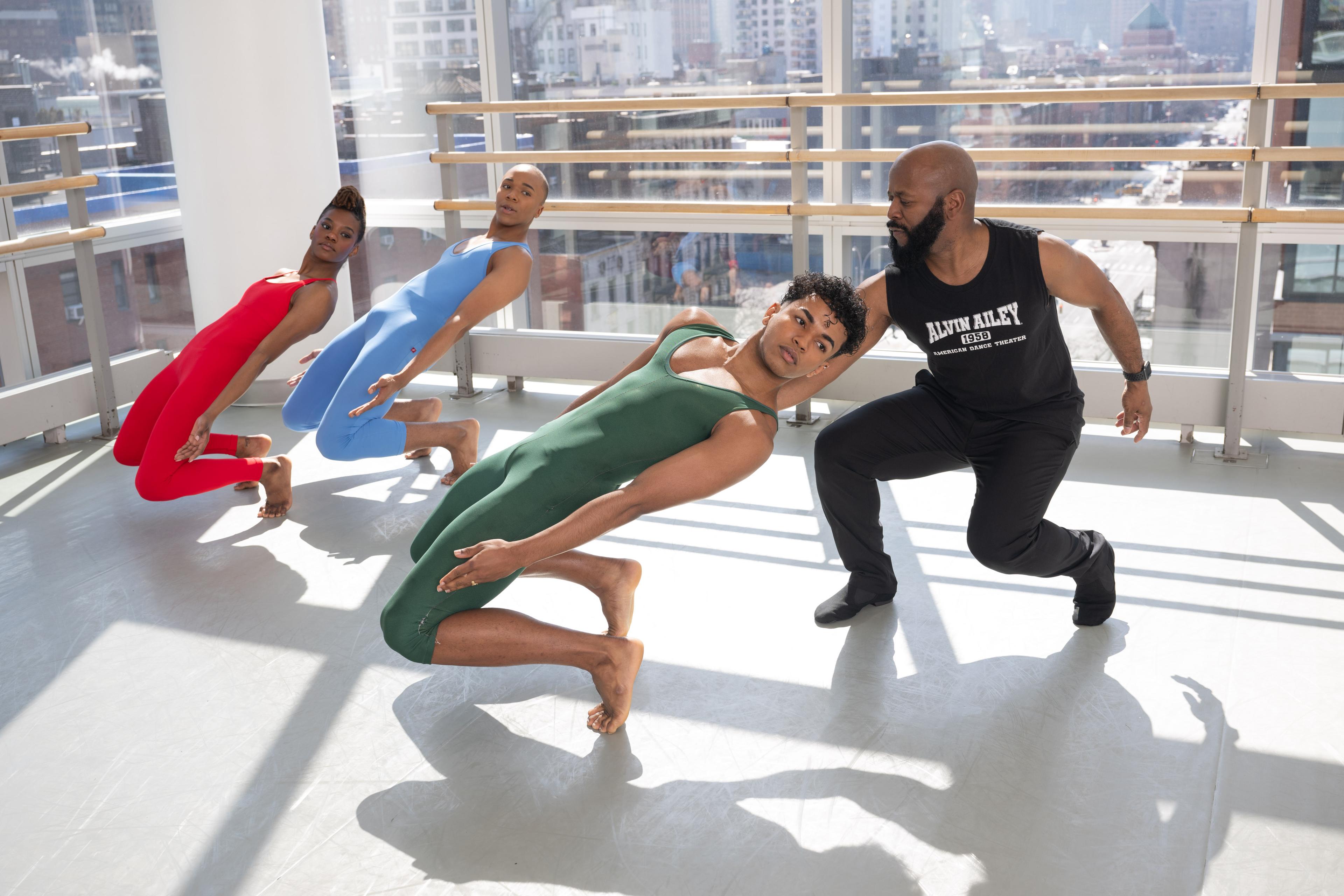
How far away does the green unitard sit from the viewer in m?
2.09

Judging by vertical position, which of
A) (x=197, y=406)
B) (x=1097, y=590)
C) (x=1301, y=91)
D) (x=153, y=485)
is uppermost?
(x=1301, y=91)

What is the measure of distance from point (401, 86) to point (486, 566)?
14.5ft

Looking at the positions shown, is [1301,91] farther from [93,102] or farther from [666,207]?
[93,102]

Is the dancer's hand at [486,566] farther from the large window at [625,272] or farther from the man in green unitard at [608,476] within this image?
the large window at [625,272]

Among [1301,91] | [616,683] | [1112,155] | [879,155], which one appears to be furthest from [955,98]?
[616,683]

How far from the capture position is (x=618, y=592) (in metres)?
2.44

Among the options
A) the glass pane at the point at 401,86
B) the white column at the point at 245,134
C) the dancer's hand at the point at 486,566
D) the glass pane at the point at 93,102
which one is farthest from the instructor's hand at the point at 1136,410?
the glass pane at the point at 93,102

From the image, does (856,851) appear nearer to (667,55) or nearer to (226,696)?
(226,696)

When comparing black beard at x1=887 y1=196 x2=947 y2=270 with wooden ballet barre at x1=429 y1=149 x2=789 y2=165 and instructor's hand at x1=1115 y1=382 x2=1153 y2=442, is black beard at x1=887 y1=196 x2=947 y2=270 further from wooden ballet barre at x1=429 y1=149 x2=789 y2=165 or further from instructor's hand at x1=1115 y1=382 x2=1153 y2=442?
wooden ballet barre at x1=429 y1=149 x2=789 y2=165

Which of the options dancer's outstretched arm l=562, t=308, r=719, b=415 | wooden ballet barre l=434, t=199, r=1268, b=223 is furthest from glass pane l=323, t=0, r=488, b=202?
dancer's outstretched arm l=562, t=308, r=719, b=415

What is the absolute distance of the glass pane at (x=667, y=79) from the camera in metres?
5.10

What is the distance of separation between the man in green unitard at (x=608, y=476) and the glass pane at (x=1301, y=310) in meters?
3.14

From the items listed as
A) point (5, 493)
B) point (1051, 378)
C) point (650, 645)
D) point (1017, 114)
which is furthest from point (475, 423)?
point (1017, 114)

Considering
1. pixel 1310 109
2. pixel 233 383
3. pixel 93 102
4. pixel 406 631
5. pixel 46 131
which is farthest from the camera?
pixel 93 102
